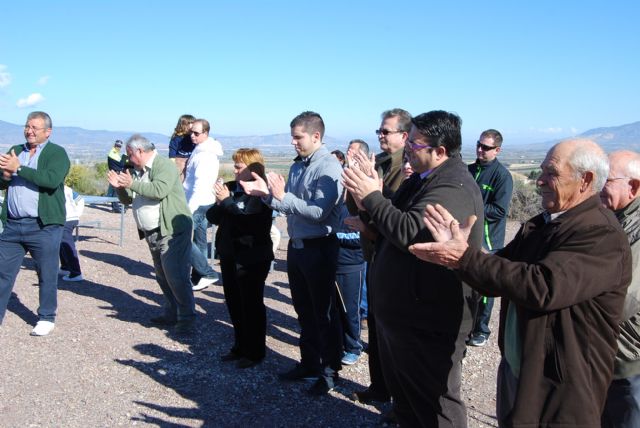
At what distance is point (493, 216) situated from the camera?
5.64 m

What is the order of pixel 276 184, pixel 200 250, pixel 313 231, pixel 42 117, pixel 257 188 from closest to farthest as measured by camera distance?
pixel 276 184 < pixel 257 188 < pixel 313 231 < pixel 42 117 < pixel 200 250

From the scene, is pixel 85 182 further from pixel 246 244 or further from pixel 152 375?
pixel 246 244

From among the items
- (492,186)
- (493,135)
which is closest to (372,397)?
(492,186)

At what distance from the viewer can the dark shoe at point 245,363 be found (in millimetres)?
5133

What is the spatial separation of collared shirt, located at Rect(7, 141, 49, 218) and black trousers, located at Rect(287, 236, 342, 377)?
104 inches

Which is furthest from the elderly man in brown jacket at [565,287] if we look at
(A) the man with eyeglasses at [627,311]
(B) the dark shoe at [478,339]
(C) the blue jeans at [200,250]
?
(C) the blue jeans at [200,250]

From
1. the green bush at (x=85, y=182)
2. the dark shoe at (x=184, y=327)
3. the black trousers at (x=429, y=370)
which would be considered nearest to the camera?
the black trousers at (x=429, y=370)

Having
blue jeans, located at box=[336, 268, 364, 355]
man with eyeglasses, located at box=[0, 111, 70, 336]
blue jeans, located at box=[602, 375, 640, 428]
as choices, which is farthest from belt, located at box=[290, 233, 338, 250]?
man with eyeglasses, located at box=[0, 111, 70, 336]

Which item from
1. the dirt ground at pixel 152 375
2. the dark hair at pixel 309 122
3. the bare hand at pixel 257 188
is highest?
the dark hair at pixel 309 122

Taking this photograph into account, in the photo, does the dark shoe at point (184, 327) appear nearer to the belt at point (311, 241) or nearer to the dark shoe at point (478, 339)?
the belt at point (311, 241)

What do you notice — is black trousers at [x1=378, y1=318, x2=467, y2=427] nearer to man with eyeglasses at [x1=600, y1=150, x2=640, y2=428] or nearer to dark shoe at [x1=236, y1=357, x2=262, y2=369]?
man with eyeglasses at [x1=600, y1=150, x2=640, y2=428]

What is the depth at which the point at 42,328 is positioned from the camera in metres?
5.79

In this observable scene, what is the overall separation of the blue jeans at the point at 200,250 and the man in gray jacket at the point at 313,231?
331cm

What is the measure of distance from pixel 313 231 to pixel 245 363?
153 cm
